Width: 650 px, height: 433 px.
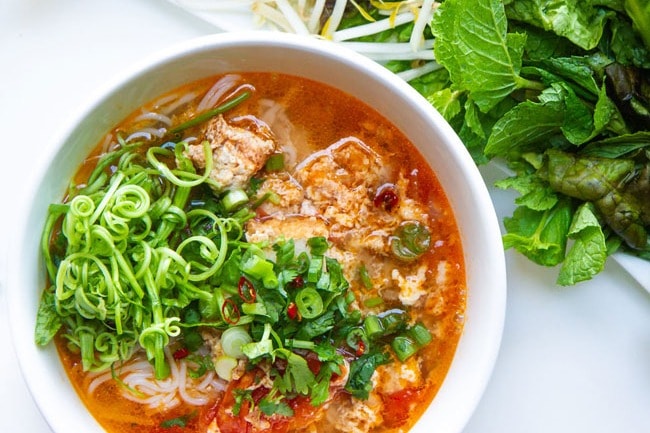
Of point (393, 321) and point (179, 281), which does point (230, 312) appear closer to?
point (179, 281)

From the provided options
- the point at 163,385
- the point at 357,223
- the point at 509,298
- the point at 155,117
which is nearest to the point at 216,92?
the point at 155,117

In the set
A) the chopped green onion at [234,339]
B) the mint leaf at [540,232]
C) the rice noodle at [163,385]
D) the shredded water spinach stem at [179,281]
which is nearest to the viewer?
the shredded water spinach stem at [179,281]

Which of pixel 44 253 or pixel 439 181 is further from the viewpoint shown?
pixel 439 181

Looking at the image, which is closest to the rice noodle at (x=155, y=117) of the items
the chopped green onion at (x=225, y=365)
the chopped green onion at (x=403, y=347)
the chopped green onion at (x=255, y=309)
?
the chopped green onion at (x=255, y=309)

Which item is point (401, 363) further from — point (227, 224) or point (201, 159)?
point (201, 159)

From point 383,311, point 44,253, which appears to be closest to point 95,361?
point 44,253

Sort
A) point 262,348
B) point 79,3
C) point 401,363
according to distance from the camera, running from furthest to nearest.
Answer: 1. point 79,3
2. point 401,363
3. point 262,348

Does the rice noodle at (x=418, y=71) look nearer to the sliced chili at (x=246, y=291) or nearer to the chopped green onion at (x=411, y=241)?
the chopped green onion at (x=411, y=241)
